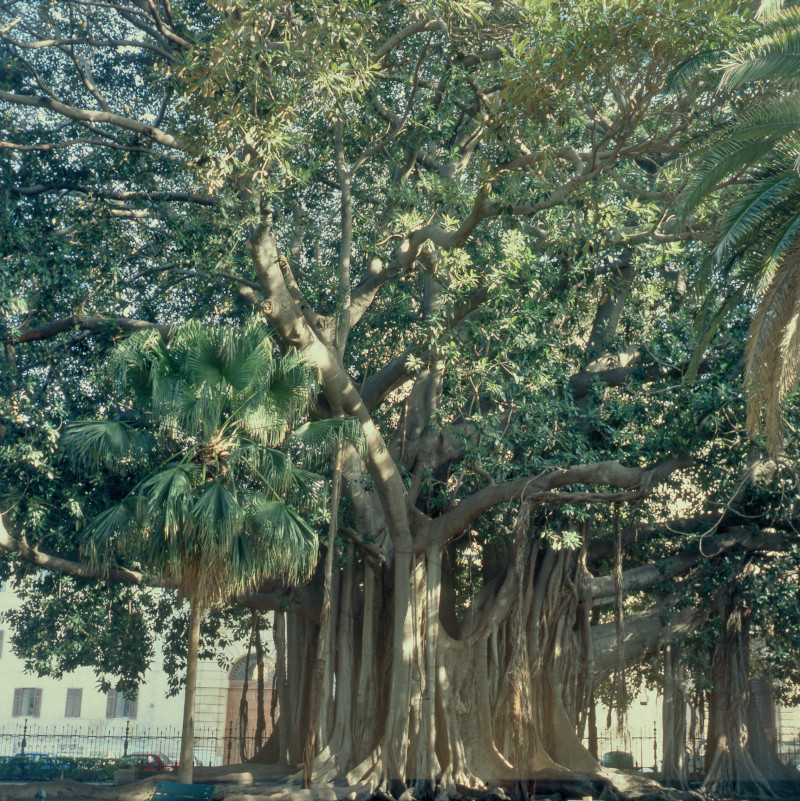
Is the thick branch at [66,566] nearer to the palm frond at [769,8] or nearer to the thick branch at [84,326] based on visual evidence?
the thick branch at [84,326]

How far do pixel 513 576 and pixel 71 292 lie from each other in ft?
24.8

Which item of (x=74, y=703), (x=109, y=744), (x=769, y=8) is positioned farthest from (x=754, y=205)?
(x=74, y=703)

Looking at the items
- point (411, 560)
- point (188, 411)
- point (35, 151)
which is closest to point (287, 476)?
point (188, 411)

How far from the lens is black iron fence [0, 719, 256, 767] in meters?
23.2

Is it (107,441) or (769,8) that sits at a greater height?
(769,8)

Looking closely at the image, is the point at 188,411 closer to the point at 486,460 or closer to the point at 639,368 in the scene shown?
the point at 486,460

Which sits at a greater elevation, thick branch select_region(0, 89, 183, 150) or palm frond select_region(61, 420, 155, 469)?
thick branch select_region(0, 89, 183, 150)

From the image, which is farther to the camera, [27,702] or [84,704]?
[84,704]

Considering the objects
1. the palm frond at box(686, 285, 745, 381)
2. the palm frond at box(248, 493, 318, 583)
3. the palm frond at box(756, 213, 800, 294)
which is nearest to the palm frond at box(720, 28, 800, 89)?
the palm frond at box(756, 213, 800, 294)

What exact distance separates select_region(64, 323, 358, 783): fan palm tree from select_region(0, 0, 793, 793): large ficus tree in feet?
2.36

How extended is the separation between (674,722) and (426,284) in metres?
10.1

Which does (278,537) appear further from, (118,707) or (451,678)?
(118,707)

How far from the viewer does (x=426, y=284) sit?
49.8 feet

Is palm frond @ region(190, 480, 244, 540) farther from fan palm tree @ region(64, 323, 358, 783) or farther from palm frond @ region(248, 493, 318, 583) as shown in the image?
palm frond @ region(248, 493, 318, 583)
